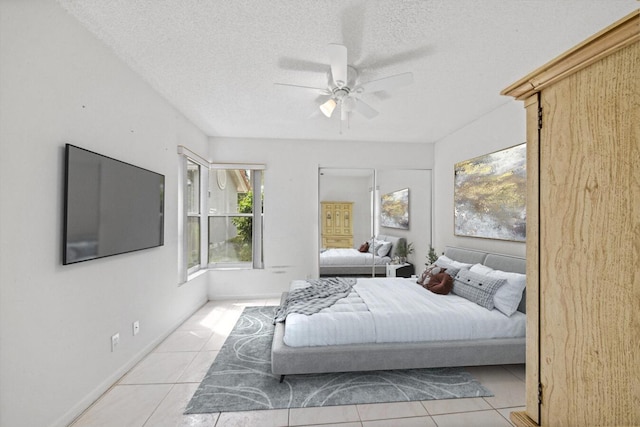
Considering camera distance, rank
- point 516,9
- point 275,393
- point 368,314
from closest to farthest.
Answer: point 516,9, point 275,393, point 368,314

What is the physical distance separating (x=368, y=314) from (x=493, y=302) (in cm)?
119

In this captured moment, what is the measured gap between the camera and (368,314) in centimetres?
240

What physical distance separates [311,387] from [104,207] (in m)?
2.10

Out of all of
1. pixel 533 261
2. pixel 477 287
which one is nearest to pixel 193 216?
pixel 477 287

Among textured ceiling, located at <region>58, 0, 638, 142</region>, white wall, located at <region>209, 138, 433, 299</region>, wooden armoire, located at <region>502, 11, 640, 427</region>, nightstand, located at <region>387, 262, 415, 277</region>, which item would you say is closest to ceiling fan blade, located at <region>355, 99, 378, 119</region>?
textured ceiling, located at <region>58, 0, 638, 142</region>

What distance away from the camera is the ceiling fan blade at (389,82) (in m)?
2.12

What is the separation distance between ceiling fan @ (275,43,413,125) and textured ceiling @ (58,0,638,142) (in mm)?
105

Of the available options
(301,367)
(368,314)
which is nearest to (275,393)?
(301,367)

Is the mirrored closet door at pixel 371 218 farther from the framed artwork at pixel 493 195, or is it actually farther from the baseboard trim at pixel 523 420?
the baseboard trim at pixel 523 420

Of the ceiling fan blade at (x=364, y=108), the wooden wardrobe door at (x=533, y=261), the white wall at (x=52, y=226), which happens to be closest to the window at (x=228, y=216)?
the white wall at (x=52, y=226)

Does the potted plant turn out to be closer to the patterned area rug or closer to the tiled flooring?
the tiled flooring

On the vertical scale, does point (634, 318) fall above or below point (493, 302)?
above

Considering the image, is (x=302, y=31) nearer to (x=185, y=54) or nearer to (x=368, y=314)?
(x=185, y=54)

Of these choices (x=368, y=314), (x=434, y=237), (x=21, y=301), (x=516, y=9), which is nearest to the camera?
(x=21, y=301)
